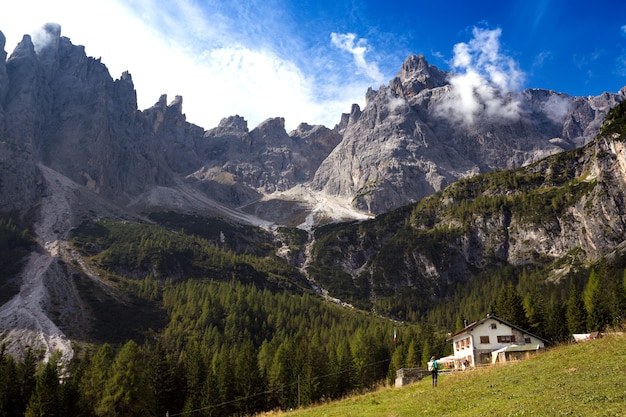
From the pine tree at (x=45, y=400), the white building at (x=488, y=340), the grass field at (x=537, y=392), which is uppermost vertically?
the white building at (x=488, y=340)

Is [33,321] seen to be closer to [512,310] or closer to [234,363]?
[234,363]

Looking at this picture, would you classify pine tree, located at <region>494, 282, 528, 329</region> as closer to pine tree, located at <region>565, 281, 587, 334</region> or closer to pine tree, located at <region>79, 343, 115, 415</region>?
pine tree, located at <region>565, 281, 587, 334</region>

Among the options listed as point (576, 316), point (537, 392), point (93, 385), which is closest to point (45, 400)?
point (93, 385)

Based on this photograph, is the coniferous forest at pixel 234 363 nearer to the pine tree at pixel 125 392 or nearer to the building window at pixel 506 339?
the pine tree at pixel 125 392

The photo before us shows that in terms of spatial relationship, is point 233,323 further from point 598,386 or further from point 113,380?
point 598,386

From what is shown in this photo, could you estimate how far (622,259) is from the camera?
502 feet

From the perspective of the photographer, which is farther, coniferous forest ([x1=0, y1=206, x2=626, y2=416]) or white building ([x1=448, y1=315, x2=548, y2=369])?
white building ([x1=448, y1=315, x2=548, y2=369])

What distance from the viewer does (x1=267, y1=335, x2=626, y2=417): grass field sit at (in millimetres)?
20234

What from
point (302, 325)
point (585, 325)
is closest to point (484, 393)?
point (585, 325)

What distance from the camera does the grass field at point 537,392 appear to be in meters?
20.2

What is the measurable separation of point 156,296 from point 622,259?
176 metres

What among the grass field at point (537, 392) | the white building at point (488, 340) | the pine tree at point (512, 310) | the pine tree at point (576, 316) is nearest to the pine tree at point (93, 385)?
the grass field at point (537, 392)

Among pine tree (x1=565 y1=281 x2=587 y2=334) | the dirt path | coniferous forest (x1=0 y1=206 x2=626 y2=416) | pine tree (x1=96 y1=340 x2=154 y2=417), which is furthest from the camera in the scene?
the dirt path

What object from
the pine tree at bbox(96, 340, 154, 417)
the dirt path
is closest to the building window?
the pine tree at bbox(96, 340, 154, 417)
